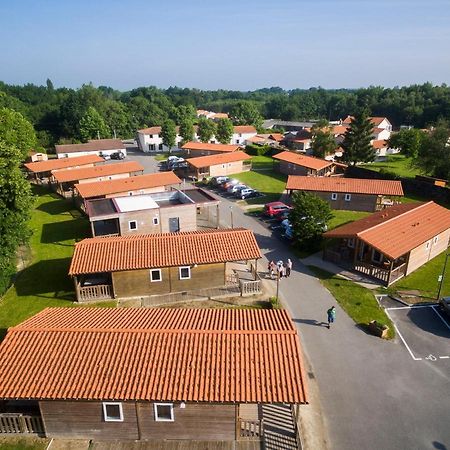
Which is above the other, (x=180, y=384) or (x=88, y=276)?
(x=180, y=384)

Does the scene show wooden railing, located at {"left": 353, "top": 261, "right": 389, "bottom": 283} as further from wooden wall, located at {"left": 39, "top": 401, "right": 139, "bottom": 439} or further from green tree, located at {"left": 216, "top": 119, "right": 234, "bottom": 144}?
green tree, located at {"left": 216, "top": 119, "right": 234, "bottom": 144}

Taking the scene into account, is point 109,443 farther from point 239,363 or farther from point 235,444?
point 239,363

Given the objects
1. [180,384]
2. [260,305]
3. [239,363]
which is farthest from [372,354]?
[180,384]

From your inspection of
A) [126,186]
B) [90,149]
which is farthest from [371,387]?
[90,149]

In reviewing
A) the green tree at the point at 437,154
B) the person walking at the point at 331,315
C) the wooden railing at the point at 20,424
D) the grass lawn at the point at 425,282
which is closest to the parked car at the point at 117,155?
the green tree at the point at 437,154

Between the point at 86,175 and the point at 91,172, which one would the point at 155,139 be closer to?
the point at 91,172
